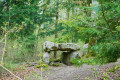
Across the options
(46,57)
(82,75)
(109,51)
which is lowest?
(82,75)

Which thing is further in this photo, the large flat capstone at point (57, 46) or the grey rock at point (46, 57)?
the grey rock at point (46, 57)

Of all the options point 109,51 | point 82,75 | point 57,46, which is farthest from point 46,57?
point 109,51

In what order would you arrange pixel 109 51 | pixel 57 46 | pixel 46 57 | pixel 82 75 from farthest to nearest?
pixel 46 57 < pixel 57 46 < pixel 82 75 < pixel 109 51

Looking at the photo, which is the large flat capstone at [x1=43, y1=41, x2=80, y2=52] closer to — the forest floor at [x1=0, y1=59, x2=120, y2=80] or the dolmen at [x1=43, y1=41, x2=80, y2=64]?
the dolmen at [x1=43, y1=41, x2=80, y2=64]

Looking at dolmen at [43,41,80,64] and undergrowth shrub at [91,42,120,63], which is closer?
undergrowth shrub at [91,42,120,63]

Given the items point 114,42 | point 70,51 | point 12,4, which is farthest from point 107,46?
point 12,4

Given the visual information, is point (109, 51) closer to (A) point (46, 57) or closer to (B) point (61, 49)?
(B) point (61, 49)

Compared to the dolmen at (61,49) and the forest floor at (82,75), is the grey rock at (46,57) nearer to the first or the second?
the dolmen at (61,49)

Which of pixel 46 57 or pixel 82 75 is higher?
pixel 46 57

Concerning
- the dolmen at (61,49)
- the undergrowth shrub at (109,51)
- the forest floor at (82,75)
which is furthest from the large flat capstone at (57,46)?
the undergrowth shrub at (109,51)

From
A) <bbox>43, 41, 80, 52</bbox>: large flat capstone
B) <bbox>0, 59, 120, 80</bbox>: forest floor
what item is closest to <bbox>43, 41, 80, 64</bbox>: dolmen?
<bbox>43, 41, 80, 52</bbox>: large flat capstone

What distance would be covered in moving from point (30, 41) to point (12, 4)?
3280mm

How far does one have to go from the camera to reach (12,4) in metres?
9.95

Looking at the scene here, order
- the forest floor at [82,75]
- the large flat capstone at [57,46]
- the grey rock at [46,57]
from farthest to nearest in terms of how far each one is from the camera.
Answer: the grey rock at [46,57], the large flat capstone at [57,46], the forest floor at [82,75]
